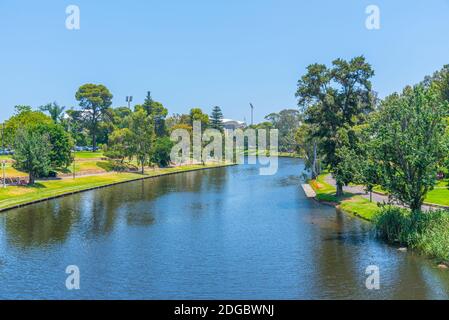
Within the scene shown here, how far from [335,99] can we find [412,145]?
32127 millimetres

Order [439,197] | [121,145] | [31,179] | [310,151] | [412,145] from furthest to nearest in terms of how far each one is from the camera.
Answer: [121,145] → [310,151] → [31,179] → [439,197] → [412,145]

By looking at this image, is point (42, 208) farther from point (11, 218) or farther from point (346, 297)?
point (346, 297)

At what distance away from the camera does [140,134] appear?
126562 mm

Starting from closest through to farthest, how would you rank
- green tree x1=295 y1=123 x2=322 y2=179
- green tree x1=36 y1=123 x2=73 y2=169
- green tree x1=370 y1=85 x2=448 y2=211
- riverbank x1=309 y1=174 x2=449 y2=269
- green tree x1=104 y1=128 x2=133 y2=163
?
1. riverbank x1=309 y1=174 x2=449 y2=269
2. green tree x1=370 y1=85 x2=448 y2=211
3. green tree x1=36 y1=123 x2=73 y2=169
4. green tree x1=295 y1=123 x2=322 y2=179
5. green tree x1=104 y1=128 x2=133 y2=163

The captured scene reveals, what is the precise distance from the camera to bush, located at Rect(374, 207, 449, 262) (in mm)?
39438

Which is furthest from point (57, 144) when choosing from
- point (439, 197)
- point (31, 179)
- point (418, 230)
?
point (418, 230)

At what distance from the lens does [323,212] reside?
64625 millimetres

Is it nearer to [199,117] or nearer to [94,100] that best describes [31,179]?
[94,100]

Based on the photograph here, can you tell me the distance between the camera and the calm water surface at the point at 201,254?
32.3 meters

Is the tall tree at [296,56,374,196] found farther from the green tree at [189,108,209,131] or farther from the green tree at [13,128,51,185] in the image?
the green tree at [189,108,209,131]

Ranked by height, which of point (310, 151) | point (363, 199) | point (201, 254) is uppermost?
point (310, 151)

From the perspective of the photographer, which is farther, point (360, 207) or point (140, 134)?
point (140, 134)

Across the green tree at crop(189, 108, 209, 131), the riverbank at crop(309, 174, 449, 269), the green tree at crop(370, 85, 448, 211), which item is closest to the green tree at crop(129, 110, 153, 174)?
the green tree at crop(189, 108, 209, 131)

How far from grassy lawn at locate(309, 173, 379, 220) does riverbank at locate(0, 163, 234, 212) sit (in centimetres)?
4440
